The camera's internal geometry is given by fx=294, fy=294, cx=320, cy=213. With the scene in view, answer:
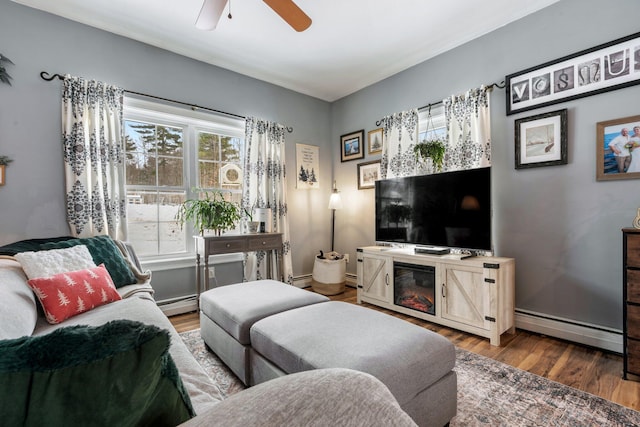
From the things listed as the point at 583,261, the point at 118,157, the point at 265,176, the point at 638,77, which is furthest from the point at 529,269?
the point at 118,157

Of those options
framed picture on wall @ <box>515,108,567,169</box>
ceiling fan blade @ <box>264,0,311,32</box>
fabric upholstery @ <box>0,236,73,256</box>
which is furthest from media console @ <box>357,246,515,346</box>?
fabric upholstery @ <box>0,236,73,256</box>

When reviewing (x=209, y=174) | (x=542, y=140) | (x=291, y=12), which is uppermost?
(x=291, y=12)

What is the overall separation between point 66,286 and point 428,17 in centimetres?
349

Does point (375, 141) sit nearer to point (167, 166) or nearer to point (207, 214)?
point (207, 214)

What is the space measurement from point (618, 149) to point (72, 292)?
12.4ft

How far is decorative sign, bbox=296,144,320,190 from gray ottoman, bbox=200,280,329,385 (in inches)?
84.0

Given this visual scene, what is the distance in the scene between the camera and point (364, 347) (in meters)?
1.31

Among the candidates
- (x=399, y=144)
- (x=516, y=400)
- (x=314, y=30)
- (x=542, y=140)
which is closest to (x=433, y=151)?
(x=399, y=144)

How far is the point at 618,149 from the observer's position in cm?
218

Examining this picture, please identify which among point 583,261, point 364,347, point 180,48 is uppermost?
point 180,48

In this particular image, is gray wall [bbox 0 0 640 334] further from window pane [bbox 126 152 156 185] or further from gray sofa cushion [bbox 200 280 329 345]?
gray sofa cushion [bbox 200 280 329 345]

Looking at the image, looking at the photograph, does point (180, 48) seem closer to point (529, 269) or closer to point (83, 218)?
point (83, 218)

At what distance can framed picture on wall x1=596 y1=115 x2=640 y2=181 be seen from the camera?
2.12 meters

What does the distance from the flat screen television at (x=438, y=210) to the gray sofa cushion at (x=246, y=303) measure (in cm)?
147
